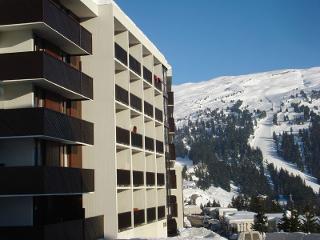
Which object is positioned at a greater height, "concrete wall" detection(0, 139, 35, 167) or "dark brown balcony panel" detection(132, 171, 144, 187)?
"concrete wall" detection(0, 139, 35, 167)

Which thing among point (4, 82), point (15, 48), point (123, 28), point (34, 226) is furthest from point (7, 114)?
point (123, 28)

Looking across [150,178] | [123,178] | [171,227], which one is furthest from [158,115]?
[123,178]

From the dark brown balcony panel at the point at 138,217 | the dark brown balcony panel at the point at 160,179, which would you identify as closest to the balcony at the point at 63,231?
the dark brown balcony panel at the point at 138,217

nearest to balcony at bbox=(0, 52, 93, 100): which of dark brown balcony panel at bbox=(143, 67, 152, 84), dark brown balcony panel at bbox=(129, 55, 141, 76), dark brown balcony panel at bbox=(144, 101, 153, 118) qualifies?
dark brown balcony panel at bbox=(129, 55, 141, 76)

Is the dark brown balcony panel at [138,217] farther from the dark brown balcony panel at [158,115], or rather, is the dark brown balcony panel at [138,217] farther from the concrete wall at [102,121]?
the dark brown balcony panel at [158,115]

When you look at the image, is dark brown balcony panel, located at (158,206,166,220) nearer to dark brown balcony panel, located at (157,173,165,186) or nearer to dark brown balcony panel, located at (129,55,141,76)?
dark brown balcony panel, located at (157,173,165,186)

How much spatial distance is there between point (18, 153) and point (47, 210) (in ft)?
11.4

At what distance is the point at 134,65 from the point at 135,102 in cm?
277

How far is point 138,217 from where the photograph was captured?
4100 cm

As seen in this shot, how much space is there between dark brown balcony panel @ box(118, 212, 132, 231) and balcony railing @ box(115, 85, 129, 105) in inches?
296

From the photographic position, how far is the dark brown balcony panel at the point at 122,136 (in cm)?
3650

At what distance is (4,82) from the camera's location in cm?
2612

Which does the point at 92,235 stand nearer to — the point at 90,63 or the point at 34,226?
the point at 34,226

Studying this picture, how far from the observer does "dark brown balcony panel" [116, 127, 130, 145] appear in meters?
36.5
